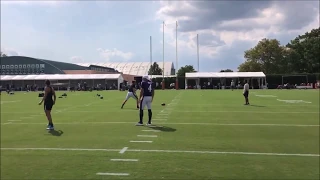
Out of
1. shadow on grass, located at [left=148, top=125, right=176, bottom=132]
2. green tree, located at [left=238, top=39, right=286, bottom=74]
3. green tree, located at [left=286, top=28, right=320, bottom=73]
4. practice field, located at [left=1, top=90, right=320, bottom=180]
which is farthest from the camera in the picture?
green tree, located at [left=238, top=39, right=286, bottom=74]

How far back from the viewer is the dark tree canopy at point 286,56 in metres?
81.4

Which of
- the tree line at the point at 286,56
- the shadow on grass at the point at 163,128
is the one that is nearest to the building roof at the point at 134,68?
the tree line at the point at 286,56

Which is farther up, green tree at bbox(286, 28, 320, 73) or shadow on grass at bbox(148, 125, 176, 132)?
green tree at bbox(286, 28, 320, 73)

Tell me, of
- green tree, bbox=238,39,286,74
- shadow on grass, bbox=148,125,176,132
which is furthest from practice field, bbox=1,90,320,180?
green tree, bbox=238,39,286,74

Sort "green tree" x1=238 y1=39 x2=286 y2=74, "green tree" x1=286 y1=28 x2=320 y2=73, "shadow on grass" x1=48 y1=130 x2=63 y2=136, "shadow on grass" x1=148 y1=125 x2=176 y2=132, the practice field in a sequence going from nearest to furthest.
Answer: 1. the practice field
2. "shadow on grass" x1=48 y1=130 x2=63 y2=136
3. "shadow on grass" x1=148 y1=125 x2=176 y2=132
4. "green tree" x1=286 y1=28 x2=320 y2=73
5. "green tree" x1=238 y1=39 x2=286 y2=74

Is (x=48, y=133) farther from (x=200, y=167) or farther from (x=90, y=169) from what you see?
(x=200, y=167)

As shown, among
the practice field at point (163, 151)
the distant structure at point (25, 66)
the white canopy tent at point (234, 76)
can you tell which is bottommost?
the practice field at point (163, 151)

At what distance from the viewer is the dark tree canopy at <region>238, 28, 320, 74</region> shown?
267 ft

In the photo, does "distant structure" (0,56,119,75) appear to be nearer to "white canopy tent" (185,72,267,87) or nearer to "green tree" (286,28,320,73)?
"white canopy tent" (185,72,267,87)

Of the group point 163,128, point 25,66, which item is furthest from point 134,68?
point 163,128

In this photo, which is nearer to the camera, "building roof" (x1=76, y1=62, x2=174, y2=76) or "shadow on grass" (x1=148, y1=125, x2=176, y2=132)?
"shadow on grass" (x1=148, y1=125, x2=176, y2=132)

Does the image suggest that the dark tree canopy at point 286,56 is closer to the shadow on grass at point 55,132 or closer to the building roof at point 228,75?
the building roof at point 228,75

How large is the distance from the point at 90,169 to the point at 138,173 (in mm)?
975

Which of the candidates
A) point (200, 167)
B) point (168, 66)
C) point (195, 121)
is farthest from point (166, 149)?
point (168, 66)
